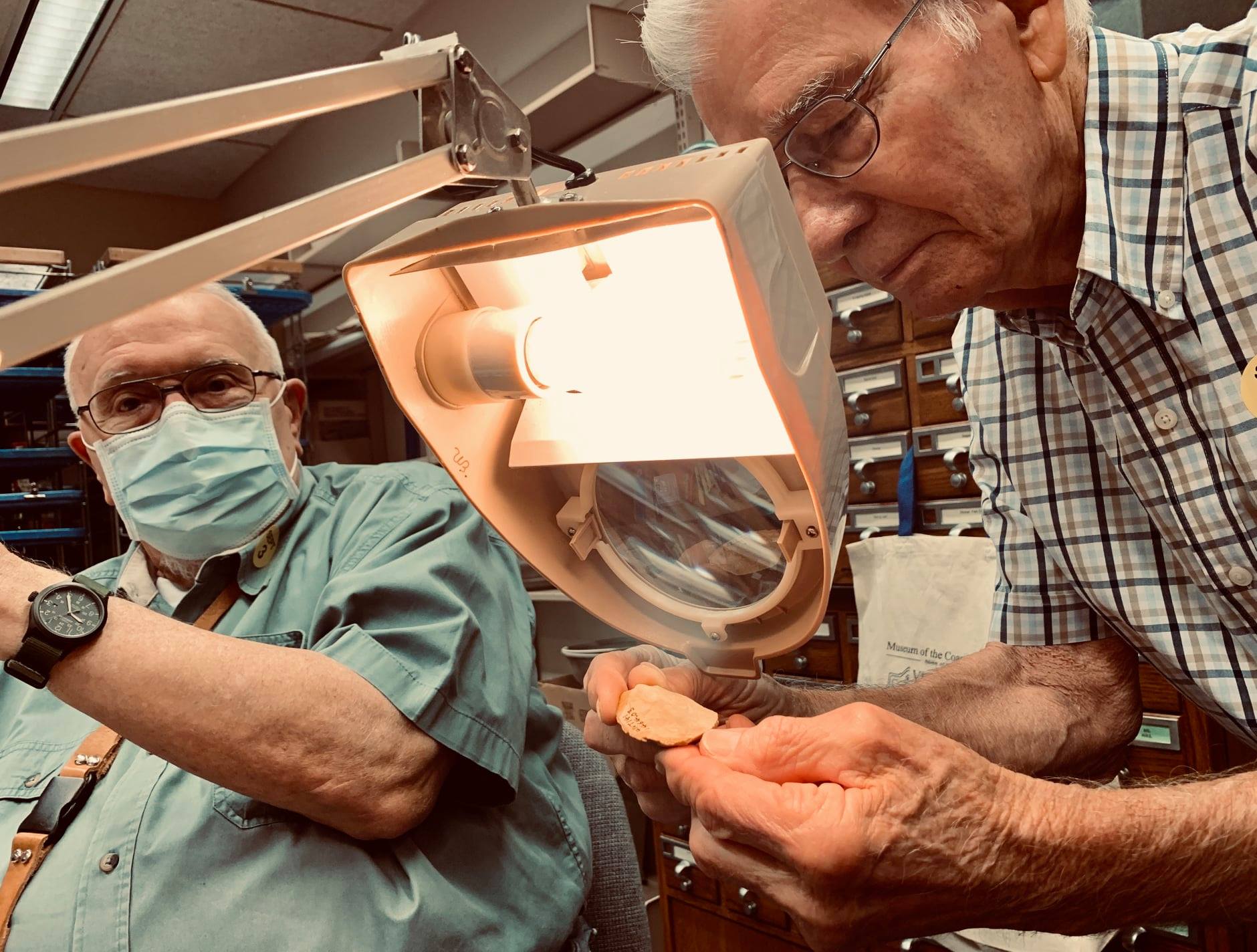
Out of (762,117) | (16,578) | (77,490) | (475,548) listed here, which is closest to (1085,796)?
(762,117)

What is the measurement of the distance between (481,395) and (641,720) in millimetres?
266

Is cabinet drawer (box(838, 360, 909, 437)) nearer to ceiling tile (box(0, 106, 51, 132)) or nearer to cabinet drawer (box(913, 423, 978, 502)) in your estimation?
cabinet drawer (box(913, 423, 978, 502))

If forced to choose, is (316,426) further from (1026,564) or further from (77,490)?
Answer: (1026,564)

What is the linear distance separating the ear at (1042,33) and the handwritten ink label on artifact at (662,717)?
63cm

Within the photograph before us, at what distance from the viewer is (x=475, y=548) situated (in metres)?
1.21

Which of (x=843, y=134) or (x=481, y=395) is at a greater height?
(x=843, y=134)

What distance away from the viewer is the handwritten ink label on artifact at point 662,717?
68 centimetres

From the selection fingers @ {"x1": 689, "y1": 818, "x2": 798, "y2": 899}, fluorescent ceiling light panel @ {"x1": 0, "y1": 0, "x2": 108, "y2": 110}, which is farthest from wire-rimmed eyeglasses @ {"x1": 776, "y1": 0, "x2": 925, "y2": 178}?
fluorescent ceiling light panel @ {"x1": 0, "y1": 0, "x2": 108, "y2": 110}

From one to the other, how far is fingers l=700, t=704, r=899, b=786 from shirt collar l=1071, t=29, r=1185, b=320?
1.58ft

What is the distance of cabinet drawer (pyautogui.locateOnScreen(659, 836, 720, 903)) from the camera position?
210 cm

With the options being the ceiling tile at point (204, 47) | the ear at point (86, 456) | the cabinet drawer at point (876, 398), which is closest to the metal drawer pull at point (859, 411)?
the cabinet drawer at point (876, 398)

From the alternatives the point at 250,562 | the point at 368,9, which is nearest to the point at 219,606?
the point at 250,562

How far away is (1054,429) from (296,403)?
111cm

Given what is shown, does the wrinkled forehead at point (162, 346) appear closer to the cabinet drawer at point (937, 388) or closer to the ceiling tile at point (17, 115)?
the cabinet drawer at point (937, 388)
